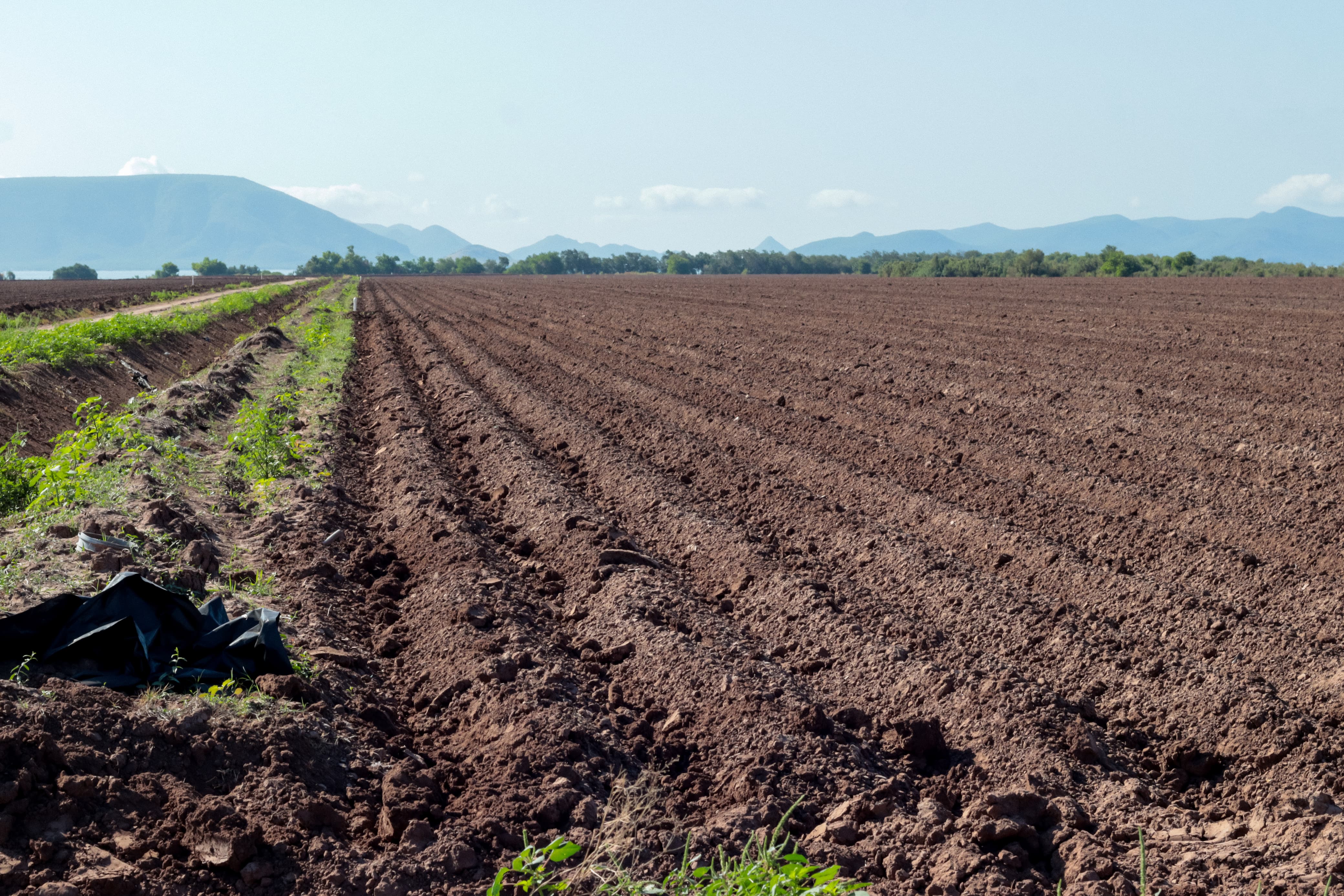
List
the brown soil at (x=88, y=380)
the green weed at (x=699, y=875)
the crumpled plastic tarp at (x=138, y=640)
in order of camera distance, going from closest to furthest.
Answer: the green weed at (x=699, y=875) < the crumpled plastic tarp at (x=138, y=640) < the brown soil at (x=88, y=380)

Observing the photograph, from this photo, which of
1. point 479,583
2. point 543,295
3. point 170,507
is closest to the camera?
point 479,583

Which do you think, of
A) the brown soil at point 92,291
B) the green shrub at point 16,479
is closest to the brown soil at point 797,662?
the green shrub at point 16,479

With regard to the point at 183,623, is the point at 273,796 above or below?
below

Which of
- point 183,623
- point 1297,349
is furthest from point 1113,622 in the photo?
point 1297,349

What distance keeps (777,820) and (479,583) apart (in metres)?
2.71

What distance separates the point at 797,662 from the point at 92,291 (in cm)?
5421

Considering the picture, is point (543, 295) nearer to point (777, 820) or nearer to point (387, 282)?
point (387, 282)

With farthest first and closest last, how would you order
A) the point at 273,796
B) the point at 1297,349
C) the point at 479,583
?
the point at 1297,349, the point at 479,583, the point at 273,796

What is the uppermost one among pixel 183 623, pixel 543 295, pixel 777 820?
pixel 543 295

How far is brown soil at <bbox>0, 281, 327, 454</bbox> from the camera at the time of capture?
10.0 metres

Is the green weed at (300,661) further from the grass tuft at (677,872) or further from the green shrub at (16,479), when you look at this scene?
the green shrub at (16,479)

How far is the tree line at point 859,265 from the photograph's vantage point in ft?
193

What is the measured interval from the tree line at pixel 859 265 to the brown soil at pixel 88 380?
161 ft

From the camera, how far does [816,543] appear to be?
6137mm
